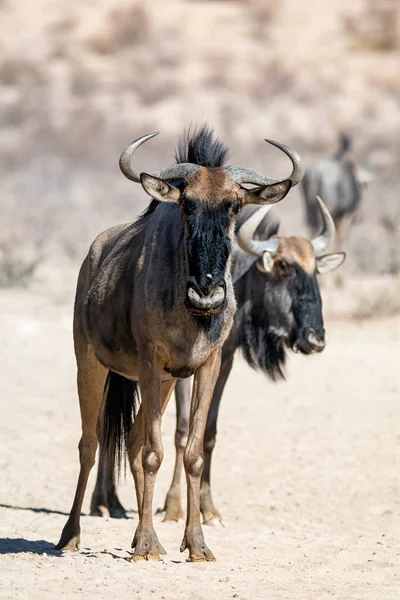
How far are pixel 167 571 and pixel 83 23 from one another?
43.4m

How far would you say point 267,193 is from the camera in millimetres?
6289

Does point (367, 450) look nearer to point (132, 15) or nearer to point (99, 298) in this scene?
point (99, 298)

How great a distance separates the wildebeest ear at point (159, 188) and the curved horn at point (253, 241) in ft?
8.74

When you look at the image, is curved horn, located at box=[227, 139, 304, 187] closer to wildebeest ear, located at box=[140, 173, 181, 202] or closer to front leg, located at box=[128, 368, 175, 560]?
wildebeest ear, located at box=[140, 173, 181, 202]

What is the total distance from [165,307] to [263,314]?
2.65 metres

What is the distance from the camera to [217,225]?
591cm

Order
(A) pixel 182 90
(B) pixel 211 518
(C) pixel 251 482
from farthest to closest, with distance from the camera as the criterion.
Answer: (A) pixel 182 90
(C) pixel 251 482
(B) pixel 211 518

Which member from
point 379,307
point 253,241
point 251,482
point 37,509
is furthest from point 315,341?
point 379,307

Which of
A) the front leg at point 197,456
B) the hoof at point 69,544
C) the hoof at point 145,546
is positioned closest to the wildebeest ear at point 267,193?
the front leg at point 197,456

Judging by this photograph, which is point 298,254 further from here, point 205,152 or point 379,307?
point 379,307

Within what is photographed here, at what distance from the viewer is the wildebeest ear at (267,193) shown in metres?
6.25

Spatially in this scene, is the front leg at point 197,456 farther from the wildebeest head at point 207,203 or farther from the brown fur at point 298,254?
the brown fur at point 298,254

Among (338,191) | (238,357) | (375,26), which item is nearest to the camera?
(238,357)

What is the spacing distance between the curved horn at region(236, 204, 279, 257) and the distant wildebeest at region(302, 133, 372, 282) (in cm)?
1215
